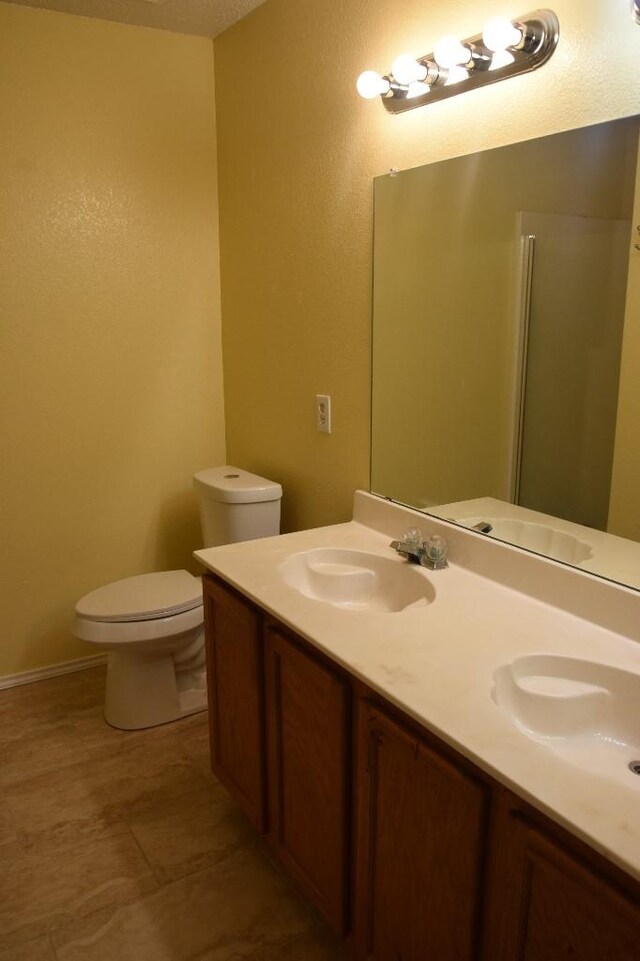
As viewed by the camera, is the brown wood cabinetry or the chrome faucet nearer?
the brown wood cabinetry

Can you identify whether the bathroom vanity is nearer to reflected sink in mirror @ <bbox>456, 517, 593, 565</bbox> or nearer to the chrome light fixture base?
reflected sink in mirror @ <bbox>456, 517, 593, 565</bbox>

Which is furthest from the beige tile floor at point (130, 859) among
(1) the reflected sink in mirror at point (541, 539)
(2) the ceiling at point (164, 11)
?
(2) the ceiling at point (164, 11)

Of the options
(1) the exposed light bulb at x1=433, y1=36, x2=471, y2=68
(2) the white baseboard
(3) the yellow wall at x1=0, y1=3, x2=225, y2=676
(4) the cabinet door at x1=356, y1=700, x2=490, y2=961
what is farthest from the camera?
(2) the white baseboard

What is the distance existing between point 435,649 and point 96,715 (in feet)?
5.77

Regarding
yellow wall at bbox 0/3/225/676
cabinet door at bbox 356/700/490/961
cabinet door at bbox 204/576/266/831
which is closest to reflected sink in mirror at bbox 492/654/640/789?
cabinet door at bbox 356/700/490/961

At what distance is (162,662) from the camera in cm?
255

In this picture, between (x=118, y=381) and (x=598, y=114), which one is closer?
(x=598, y=114)

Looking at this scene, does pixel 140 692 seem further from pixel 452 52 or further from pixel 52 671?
pixel 452 52

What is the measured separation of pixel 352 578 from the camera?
6.22 ft

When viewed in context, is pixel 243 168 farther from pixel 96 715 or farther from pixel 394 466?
pixel 96 715

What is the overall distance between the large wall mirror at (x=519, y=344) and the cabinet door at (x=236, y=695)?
60cm

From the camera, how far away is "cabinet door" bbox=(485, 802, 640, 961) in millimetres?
896

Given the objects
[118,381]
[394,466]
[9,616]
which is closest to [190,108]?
[118,381]

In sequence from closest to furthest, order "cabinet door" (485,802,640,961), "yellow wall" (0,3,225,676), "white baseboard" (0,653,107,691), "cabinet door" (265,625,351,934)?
1. "cabinet door" (485,802,640,961)
2. "cabinet door" (265,625,351,934)
3. "yellow wall" (0,3,225,676)
4. "white baseboard" (0,653,107,691)
